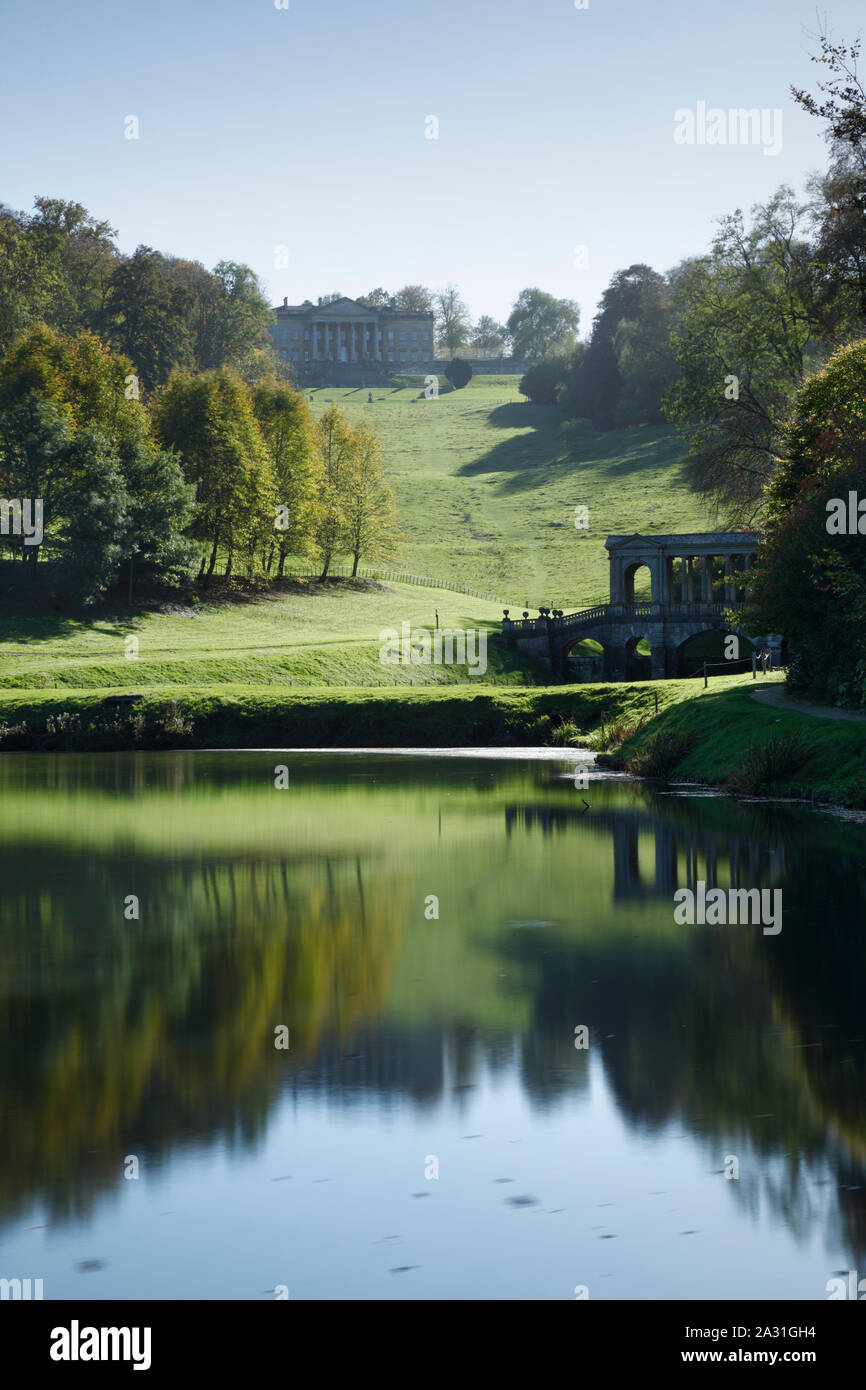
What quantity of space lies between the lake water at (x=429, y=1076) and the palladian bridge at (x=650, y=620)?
169 feet

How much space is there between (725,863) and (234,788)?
1739 cm

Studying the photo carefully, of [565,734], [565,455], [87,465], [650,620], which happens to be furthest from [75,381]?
[565,455]

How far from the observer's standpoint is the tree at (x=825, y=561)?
3503cm

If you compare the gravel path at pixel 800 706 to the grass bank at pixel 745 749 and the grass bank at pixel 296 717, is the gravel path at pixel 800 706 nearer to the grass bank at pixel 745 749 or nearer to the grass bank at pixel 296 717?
the grass bank at pixel 745 749

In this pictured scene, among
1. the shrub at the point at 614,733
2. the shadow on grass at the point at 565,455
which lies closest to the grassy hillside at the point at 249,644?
the shrub at the point at 614,733

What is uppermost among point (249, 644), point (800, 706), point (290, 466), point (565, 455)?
point (565, 455)

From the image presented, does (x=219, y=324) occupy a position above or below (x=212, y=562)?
above

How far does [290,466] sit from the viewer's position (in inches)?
3716

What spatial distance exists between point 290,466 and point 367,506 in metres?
6.93

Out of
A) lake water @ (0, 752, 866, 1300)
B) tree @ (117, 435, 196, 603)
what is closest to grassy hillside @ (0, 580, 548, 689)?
tree @ (117, 435, 196, 603)

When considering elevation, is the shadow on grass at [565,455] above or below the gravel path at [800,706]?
above

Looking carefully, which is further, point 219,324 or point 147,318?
point 219,324

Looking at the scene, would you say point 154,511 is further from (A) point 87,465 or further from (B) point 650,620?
(B) point 650,620
